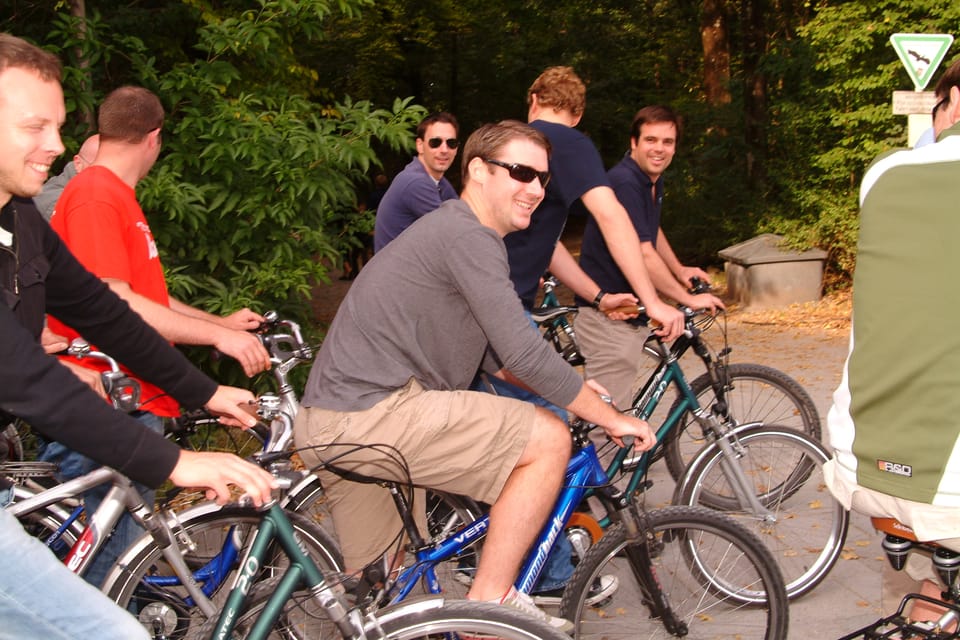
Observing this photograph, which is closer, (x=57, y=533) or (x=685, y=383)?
(x=57, y=533)

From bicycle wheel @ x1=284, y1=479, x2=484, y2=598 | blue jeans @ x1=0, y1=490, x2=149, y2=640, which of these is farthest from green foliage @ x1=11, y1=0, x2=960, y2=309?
blue jeans @ x1=0, y1=490, x2=149, y2=640

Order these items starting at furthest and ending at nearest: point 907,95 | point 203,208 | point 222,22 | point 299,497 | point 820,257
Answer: point 820,257
point 907,95
point 222,22
point 203,208
point 299,497

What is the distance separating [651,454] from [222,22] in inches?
167

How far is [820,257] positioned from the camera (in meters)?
13.8

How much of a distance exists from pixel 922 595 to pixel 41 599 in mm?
2372

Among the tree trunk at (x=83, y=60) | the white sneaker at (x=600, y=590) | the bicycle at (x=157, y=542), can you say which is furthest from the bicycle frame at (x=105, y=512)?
the tree trunk at (x=83, y=60)

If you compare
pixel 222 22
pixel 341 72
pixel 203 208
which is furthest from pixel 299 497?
pixel 341 72

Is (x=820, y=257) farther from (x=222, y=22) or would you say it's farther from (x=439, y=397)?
(x=439, y=397)

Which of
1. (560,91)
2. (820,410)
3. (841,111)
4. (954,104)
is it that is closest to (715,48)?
(841,111)

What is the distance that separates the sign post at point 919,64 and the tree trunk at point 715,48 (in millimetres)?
8245

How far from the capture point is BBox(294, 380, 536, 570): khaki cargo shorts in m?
3.16

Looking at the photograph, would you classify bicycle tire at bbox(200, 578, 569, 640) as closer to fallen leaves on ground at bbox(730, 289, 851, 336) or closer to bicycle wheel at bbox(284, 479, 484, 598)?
bicycle wheel at bbox(284, 479, 484, 598)

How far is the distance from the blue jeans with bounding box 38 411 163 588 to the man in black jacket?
2.04ft

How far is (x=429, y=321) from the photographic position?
326cm
